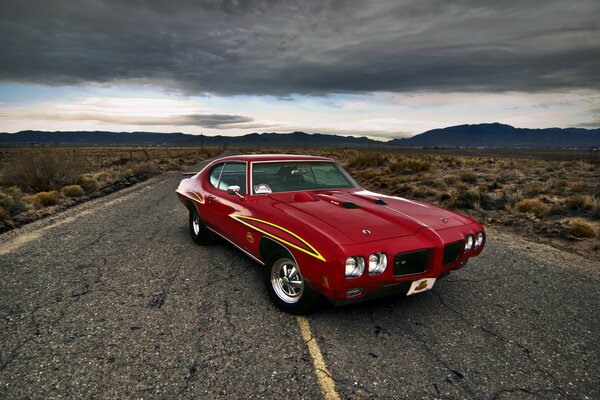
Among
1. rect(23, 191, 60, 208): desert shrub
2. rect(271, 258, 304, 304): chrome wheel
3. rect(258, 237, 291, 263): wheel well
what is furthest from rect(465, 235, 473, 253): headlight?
rect(23, 191, 60, 208): desert shrub

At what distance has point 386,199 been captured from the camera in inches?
173

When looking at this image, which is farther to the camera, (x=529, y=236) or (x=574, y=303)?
(x=529, y=236)

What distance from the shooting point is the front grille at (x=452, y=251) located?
128 inches

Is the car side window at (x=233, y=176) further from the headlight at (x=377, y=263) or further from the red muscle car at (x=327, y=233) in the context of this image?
the headlight at (x=377, y=263)

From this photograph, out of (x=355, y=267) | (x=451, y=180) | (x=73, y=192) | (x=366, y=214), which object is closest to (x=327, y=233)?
(x=355, y=267)

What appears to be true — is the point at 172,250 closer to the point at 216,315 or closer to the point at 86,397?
the point at 216,315

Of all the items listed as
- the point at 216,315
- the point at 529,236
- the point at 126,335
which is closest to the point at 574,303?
the point at 529,236

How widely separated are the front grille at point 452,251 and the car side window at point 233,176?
2.36 m

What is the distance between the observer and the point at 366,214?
3510 mm

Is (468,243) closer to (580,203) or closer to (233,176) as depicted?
(233,176)

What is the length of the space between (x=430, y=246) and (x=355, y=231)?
0.69 metres

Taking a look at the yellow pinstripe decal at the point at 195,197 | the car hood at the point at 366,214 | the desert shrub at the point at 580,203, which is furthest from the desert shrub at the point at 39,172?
the desert shrub at the point at 580,203

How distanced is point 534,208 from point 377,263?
739cm

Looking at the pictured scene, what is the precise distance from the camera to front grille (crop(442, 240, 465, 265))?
3256 millimetres
